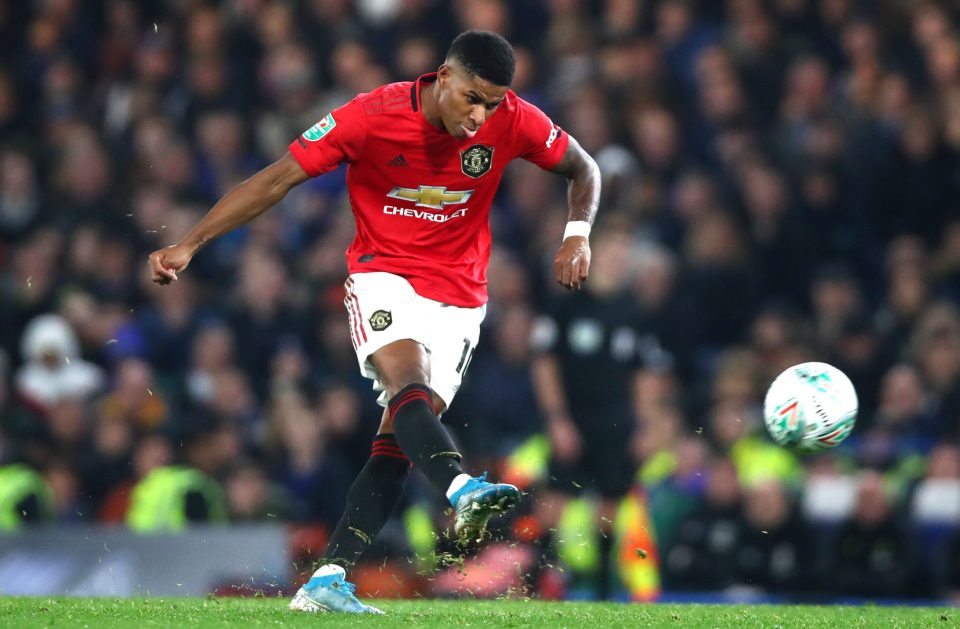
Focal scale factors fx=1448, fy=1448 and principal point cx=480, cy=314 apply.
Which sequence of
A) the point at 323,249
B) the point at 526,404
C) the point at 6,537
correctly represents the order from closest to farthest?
the point at 6,537, the point at 526,404, the point at 323,249

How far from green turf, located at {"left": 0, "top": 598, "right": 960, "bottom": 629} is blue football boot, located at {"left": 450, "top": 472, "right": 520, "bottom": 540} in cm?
51

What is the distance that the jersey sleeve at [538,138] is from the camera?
552 cm

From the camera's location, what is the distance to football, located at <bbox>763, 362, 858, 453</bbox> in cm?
570

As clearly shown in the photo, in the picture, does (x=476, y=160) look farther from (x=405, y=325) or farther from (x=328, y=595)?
(x=328, y=595)

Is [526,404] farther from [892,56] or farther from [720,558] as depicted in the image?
[892,56]

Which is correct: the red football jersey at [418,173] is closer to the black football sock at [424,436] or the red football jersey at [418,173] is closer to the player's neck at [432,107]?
the player's neck at [432,107]

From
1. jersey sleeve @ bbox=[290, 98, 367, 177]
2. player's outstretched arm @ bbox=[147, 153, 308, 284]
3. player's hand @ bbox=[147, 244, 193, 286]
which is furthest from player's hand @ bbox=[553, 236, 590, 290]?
player's hand @ bbox=[147, 244, 193, 286]

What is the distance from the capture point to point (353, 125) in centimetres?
523

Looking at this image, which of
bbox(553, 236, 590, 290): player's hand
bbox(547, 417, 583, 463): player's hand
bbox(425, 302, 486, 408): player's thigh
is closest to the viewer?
bbox(553, 236, 590, 290): player's hand

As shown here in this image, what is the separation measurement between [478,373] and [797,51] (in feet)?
11.2

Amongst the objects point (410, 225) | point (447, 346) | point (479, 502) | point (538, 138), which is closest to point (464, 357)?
point (447, 346)

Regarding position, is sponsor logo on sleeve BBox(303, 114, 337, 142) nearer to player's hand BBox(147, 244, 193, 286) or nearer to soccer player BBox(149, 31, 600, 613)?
soccer player BBox(149, 31, 600, 613)

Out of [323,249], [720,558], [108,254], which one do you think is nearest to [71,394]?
[108,254]

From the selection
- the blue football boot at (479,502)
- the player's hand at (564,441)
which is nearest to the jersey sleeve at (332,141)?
the blue football boot at (479,502)
